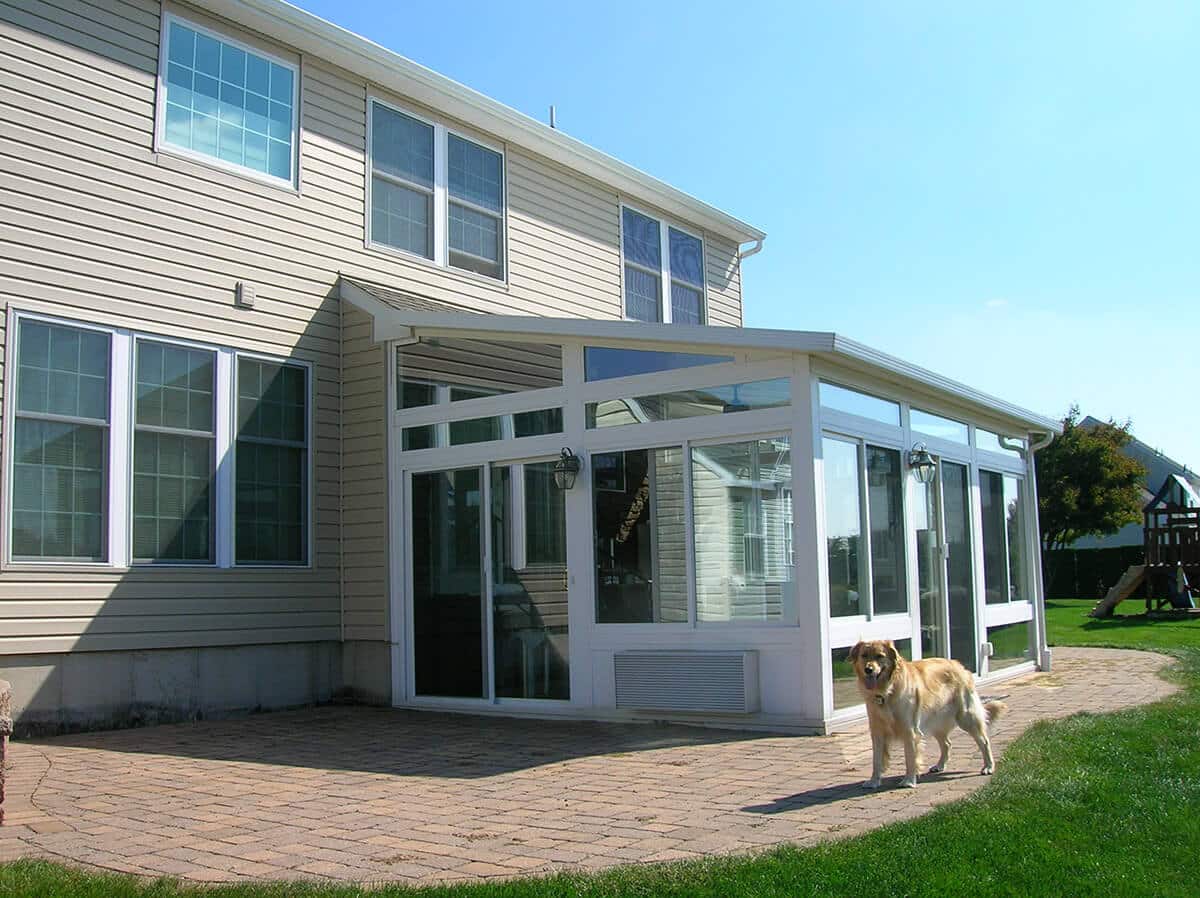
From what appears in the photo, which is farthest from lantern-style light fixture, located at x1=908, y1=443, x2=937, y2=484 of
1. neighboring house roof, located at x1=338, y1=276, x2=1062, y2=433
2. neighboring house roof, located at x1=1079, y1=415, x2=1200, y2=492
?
neighboring house roof, located at x1=1079, y1=415, x2=1200, y2=492

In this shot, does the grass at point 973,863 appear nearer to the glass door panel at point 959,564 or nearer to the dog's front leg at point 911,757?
the dog's front leg at point 911,757

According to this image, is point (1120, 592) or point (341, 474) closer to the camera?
point (341, 474)

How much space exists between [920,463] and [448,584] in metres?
4.38

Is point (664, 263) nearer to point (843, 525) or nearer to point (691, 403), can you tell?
point (691, 403)

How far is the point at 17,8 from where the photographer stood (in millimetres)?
8891

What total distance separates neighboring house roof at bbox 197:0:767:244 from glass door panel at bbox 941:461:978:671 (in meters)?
6.03

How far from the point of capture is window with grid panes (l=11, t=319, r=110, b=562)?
8672 mm

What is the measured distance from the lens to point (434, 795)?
6.32m

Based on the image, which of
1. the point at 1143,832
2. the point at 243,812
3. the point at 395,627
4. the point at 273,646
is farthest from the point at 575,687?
the point at 1143,832

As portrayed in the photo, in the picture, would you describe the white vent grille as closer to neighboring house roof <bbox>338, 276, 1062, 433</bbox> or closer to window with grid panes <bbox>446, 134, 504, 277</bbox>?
neighboring house roof <bbox>338, 276, 1062, 433</bbox>

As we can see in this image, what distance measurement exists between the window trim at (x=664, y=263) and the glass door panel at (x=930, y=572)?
5701 mm

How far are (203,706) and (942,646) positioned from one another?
6627mm

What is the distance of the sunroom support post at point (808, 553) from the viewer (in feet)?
26.7

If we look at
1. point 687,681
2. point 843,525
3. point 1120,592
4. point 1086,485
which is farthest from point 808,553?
point 1086,485
